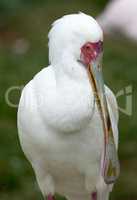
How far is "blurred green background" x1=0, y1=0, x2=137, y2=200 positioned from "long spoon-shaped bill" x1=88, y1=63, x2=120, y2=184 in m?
2.10

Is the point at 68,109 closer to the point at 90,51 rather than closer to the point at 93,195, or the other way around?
the point at 90,51

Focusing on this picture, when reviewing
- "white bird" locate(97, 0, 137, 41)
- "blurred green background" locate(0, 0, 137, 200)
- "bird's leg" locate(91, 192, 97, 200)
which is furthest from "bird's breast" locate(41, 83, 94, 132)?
"white bird" locate(97, 0, 137, 41)

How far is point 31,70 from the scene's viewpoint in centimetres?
854

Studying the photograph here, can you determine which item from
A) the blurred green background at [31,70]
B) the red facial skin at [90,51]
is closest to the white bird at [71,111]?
the red facial skin at [90,51]

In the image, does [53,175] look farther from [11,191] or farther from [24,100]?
[11,191]

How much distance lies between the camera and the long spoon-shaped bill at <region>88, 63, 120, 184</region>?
12.7ft

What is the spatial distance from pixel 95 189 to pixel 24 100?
55cm

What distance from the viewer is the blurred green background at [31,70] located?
6230 millimetres

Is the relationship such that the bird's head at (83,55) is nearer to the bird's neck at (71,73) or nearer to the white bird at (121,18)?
the bird's neck at (71,73)

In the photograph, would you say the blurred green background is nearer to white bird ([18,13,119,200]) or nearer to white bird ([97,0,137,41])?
white bird ([97,0,137,41])

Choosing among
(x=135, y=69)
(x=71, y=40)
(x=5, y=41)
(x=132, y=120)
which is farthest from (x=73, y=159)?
(x=5, y=41)

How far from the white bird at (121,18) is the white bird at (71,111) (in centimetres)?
608

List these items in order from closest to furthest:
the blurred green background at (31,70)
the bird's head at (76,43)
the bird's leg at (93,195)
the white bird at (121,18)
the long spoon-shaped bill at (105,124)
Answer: the bird's head at (76,43)
the long spoon-shaped bill at (105,124)
the bird's leg at (93,195)
the blurred green background at (31,70)
the white bird at (121,18)

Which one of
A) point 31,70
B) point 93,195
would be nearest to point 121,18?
point 31,70
